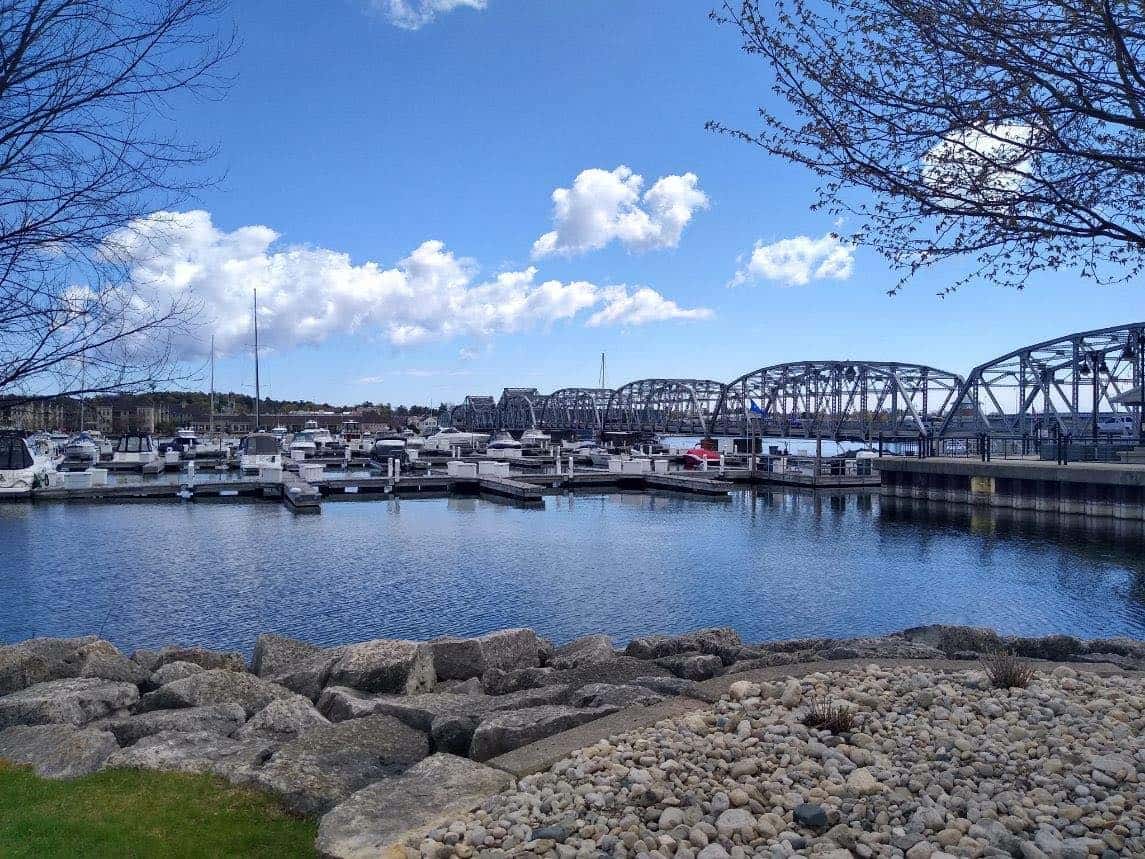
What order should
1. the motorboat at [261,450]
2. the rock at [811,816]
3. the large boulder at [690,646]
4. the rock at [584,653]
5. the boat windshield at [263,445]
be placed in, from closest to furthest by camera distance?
the rock at [811,816] < the large boulder at [690,646] < the rock at [584,653] < the motorboat at [261,450] < the boat windshield at [263,445]

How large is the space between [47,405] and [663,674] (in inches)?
241

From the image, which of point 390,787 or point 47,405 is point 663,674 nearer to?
point 390,787

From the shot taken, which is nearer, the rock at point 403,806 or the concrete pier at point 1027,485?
the rock at point 403,806

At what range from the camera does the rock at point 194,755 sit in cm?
650

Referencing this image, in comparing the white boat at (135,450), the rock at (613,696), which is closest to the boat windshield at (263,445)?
the white boat at (135,450)

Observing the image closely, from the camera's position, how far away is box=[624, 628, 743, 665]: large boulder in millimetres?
10336

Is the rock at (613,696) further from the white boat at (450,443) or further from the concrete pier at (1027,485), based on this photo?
the white boat at (450,443)

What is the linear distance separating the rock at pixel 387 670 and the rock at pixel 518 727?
3.11 metres

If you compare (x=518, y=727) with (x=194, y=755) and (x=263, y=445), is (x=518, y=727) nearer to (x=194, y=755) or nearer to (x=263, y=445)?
(x=194, y=755)

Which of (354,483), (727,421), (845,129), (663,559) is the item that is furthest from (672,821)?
(727,421)

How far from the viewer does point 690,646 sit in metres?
10.5

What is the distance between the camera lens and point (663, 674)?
346 inches

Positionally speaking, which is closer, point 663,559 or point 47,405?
point 47,405

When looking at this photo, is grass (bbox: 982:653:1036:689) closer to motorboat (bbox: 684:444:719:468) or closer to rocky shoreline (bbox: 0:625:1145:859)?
rocky shoreline (bbox: 0:625:1145:859)
